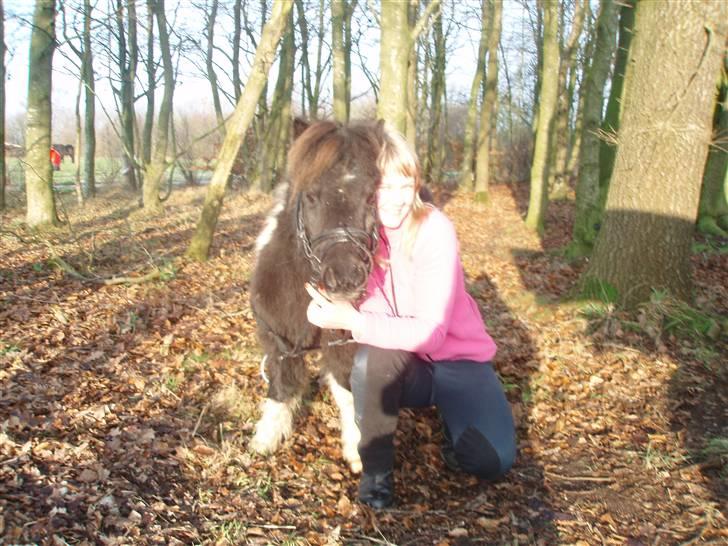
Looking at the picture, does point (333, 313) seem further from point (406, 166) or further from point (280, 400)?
point (280, 400)

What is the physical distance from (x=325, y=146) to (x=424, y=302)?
981 millimetres

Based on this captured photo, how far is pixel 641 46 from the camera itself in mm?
5254

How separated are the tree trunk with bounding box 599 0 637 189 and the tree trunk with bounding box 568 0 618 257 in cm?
19

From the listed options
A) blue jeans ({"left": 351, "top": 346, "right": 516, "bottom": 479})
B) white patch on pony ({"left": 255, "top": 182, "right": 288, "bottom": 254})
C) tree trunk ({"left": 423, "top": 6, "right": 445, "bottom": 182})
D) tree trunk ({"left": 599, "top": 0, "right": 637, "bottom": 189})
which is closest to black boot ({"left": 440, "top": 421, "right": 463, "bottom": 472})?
blue jeans ({"left": 351, "top": 346, "right": 516, "bottom": 479})

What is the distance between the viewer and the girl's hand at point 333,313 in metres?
2.82

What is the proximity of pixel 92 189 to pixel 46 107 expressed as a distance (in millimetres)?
9867

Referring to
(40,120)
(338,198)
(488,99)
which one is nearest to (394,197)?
(338,198)

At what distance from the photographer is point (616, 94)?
10.4 metres

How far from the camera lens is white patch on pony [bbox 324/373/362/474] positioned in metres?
3.55

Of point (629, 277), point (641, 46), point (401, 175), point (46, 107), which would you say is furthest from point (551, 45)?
point (401, 175)

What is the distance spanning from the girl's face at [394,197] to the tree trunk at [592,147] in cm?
763

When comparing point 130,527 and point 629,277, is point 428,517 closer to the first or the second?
point 130,527

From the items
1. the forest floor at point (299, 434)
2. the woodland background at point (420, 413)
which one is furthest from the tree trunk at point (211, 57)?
the forest floor at point (299, 434)

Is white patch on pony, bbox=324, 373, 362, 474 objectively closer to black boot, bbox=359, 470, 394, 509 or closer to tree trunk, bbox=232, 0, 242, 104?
black boot, bbox=359, 470, 394, 509
